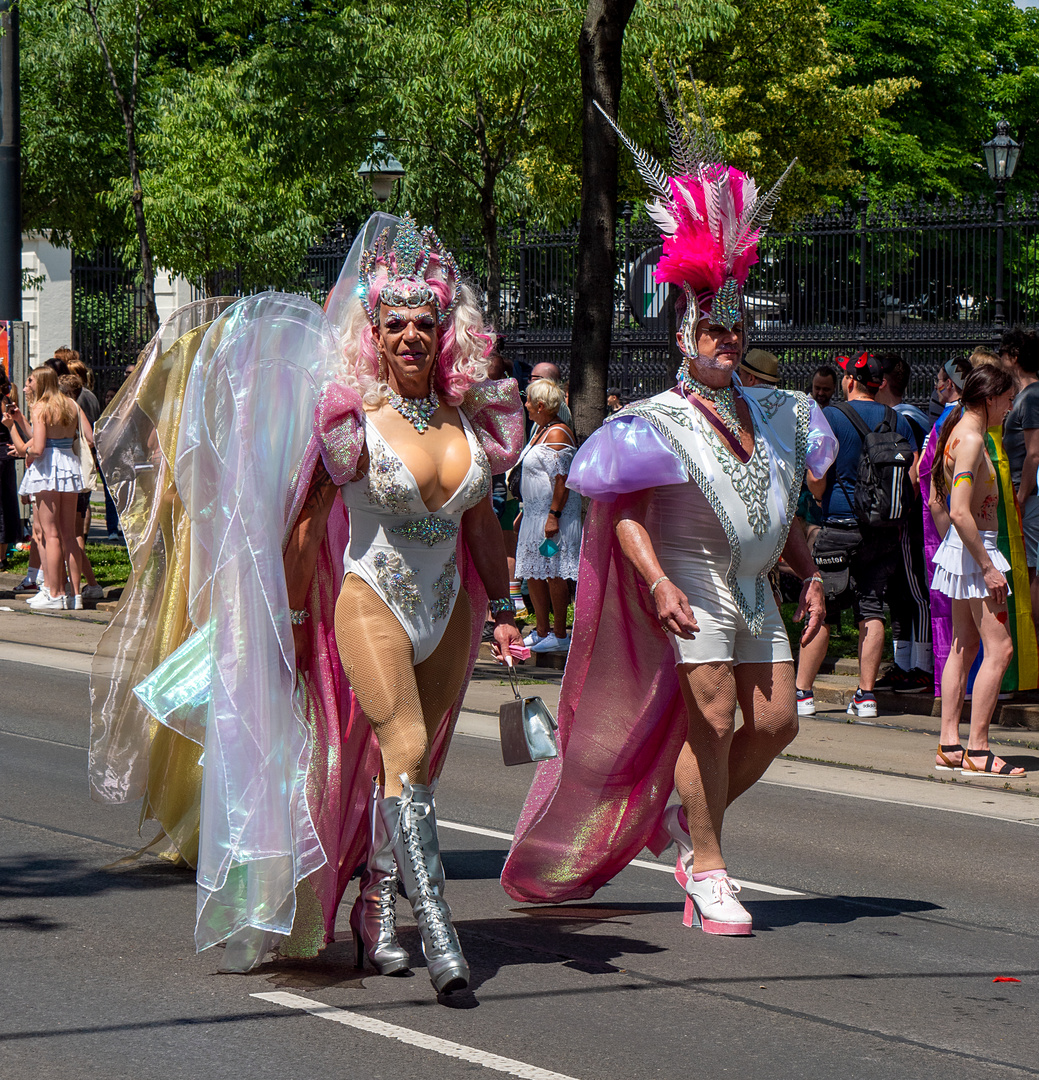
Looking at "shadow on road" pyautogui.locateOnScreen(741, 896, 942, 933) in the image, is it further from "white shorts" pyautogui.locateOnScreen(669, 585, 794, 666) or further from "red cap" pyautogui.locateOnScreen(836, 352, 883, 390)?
"red cap" pyautogui.locateOnScreen(836, 352, 883, 390)

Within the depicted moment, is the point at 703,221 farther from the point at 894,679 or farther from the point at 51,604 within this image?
the point at 51,604

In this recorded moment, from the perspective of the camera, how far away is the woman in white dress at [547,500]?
11.6m

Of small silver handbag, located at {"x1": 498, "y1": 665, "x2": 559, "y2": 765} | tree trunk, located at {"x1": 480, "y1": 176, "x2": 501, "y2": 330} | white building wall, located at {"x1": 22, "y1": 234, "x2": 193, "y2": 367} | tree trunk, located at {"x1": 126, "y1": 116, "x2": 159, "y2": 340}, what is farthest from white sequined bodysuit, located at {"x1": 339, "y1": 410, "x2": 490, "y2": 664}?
white building wall, located at {"x1": 22, "y1": 234, "x2": 193, "y2": 367}

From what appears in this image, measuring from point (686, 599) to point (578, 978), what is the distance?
1.16 meters

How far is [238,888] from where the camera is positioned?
181 inches

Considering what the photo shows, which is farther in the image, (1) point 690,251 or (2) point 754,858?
(2) point 754,858

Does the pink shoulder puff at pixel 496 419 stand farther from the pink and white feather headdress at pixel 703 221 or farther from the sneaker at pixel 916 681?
the sneaker at pixel 916 681

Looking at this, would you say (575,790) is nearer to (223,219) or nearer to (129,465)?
(129,465)

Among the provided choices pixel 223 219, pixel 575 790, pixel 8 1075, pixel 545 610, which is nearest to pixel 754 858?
pixel 575 790

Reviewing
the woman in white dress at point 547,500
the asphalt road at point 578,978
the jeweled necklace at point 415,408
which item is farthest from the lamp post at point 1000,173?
the jeweled necklace at point 415,408

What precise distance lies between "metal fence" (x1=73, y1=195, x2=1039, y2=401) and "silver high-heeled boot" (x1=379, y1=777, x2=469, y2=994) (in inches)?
528

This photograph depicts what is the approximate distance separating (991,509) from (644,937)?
12.2ft

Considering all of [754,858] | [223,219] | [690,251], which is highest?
[223,219]

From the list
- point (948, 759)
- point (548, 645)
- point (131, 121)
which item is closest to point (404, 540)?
point (948, 759)
